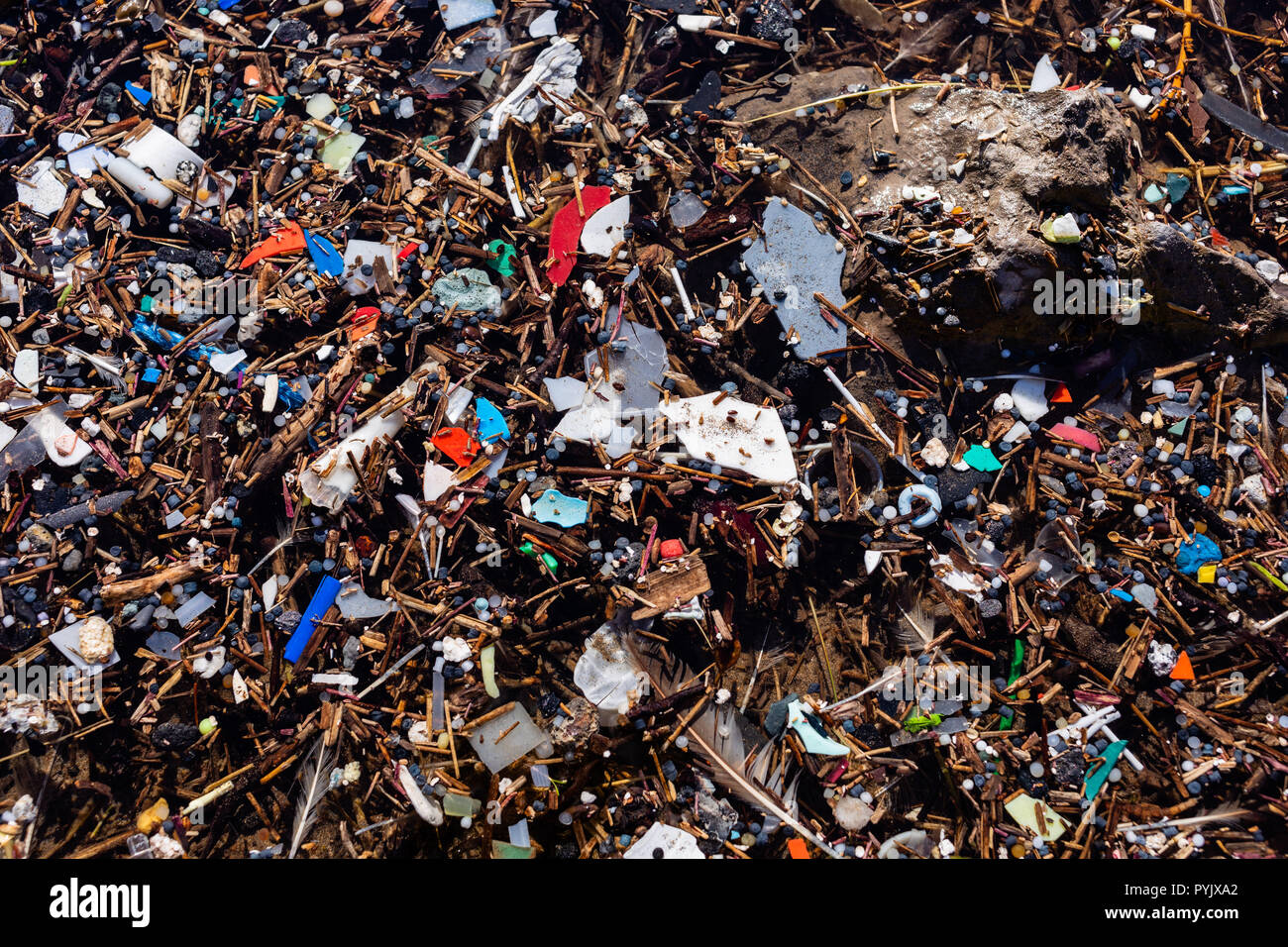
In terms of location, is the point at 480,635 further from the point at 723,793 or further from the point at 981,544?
the point at 981,544

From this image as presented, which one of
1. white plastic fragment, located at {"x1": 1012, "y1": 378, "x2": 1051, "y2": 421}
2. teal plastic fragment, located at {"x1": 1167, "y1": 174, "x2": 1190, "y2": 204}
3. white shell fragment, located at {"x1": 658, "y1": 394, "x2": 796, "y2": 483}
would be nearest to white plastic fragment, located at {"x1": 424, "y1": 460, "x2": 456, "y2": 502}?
white shell fragment, located at {"x1": 658, "y1": 394, "x2": 796, "y2": 483}

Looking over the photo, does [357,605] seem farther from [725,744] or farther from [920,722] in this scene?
[920,722]

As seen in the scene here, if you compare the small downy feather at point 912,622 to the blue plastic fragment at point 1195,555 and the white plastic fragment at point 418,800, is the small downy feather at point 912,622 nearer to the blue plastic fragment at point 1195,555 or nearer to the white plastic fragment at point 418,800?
the blue plastic fragment at point 1195,555

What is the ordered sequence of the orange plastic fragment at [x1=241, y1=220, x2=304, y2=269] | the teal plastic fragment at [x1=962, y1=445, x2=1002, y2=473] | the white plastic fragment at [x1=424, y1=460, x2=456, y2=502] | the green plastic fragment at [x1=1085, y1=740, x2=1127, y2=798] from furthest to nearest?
the orange plastic fragment at [x1=241, y1=220, x2=304, y2=269], the teal plastic fragment at [x1=962, y1=445, x2=1002, y2=473], the white plastic fragment at [x1=424, y1=460, x2=456, y2=502], the green plastic fragment at [x1=1085, y1=740, x2=1127, y2=798]

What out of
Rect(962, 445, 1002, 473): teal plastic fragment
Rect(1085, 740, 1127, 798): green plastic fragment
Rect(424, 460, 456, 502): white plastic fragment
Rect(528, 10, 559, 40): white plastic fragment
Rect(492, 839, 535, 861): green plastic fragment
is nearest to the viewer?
Rect(492, 839, 535, 861): green plastic fragment

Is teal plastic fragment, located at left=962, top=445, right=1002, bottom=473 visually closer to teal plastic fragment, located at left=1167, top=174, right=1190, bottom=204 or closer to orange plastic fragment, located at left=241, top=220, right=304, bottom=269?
teal plastic fragment, located at left=1167, top=174, right=1190, bottom=204

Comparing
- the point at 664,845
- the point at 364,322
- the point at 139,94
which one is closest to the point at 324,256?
the point at 364,322

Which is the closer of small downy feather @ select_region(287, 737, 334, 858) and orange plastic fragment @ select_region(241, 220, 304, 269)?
small downy feather @ select_region(287, 737, 334, 858)
